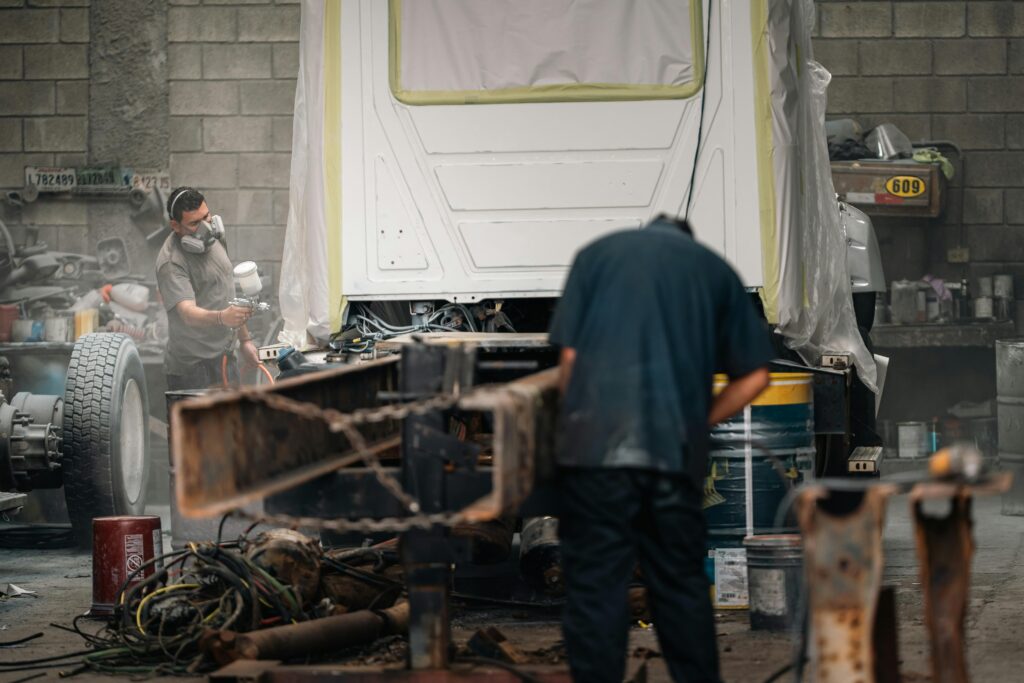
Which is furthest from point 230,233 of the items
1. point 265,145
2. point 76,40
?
point 76,40

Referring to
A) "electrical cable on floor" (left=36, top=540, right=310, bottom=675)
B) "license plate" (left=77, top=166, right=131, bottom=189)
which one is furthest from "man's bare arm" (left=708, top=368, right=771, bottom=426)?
"license plate" (left=77, top=166, right=131, bottom=189)

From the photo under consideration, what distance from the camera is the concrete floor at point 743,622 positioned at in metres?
5.39

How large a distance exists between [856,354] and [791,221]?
0.90m

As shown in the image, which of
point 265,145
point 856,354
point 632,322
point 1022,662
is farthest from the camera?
point 265,145

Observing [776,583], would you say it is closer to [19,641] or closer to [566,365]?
[566,365]

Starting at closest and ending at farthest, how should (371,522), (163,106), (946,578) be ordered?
(946,578) → (371,522) → (163,106)

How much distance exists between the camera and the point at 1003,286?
41.3 ft

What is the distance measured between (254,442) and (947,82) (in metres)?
10.0

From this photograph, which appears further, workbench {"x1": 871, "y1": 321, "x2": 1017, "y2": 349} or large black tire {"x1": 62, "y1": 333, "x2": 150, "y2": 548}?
workbench {"x1": 871, "y1": 321, "x2": 1017, "y2": 349}

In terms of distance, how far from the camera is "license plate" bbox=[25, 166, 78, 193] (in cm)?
1331

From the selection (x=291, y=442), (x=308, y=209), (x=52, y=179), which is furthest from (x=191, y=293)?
(x=291, y=442)

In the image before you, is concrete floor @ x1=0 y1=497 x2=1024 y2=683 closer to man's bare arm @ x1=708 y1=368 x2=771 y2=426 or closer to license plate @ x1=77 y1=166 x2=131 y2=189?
man's bare arm @ x1=708 y1=368 x2=771 y2=426

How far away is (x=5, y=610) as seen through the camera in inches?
270

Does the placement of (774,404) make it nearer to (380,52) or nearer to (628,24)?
(628,24)
